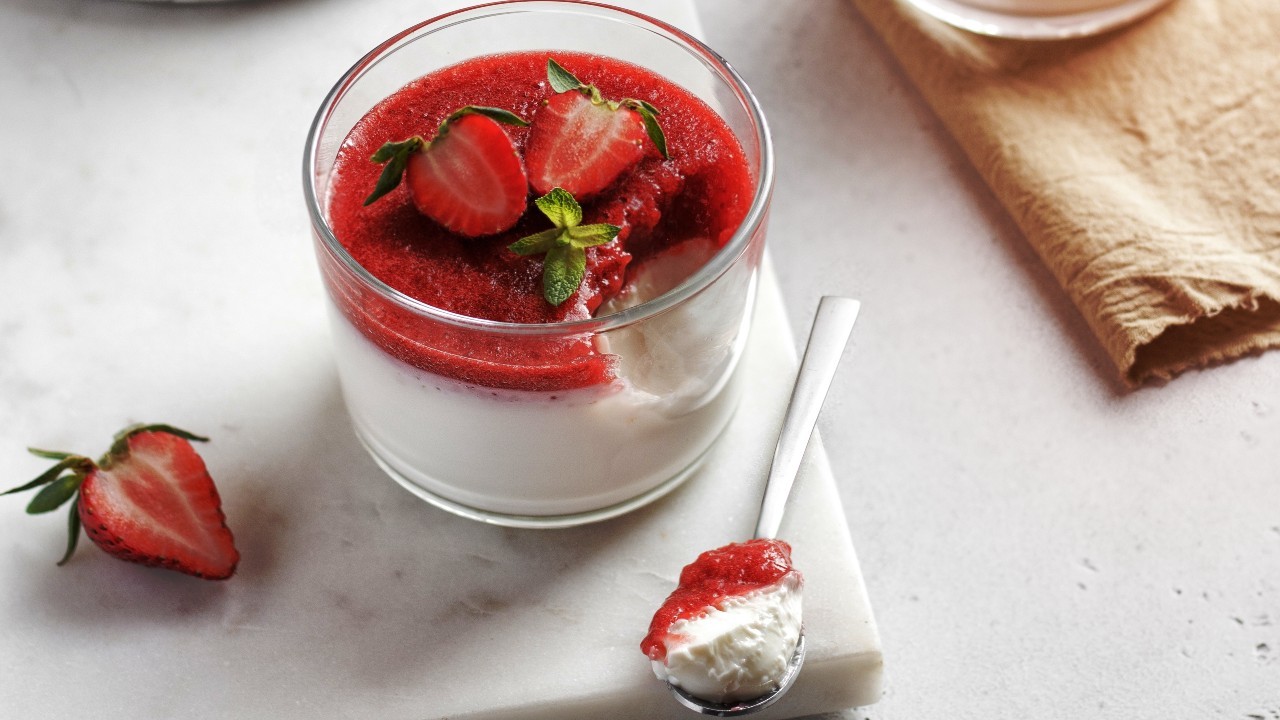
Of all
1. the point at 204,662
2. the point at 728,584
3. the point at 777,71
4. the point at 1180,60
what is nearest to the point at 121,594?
the point at 204,662

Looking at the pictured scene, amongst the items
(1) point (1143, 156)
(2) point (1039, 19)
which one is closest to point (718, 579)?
(1) point (1143, 156)

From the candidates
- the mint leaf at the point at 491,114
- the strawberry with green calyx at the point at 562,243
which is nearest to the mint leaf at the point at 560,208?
the strawberry with green calyx at the point at 562,243

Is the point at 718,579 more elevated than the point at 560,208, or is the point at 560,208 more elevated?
the point at 560,208

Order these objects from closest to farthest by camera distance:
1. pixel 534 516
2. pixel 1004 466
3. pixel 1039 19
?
pixel 534 516
pixel 1004 466
pixel 1039 19

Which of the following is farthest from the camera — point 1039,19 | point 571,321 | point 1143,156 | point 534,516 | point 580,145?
point 1039,19

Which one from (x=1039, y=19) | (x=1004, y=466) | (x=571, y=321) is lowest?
(x=1004, y=466)

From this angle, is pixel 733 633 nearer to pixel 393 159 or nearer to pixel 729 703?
pixel 729 703

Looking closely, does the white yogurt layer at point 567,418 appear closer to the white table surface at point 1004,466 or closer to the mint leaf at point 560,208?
the mint leaf at point 560,208
